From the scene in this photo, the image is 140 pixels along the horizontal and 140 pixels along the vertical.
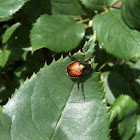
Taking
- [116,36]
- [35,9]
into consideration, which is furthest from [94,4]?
[35,9]

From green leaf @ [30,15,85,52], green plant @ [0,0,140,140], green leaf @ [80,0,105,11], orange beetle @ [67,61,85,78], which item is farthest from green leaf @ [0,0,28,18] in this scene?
orange beetle @ [67,61,85,78]

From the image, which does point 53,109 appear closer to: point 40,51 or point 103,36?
point 103,36

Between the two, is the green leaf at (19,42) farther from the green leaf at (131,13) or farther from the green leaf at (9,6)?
the green leaf at (131,13)

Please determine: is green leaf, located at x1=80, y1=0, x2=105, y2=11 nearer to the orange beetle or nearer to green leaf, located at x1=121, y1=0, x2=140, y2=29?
green leaf, located at x1=121, y1=0, x2=140, y2=29

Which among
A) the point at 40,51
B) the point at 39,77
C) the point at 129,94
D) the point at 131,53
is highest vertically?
the point at 39,77

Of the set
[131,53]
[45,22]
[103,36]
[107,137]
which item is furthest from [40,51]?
[107,137]

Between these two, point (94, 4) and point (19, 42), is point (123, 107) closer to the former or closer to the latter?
point (94, 4)
